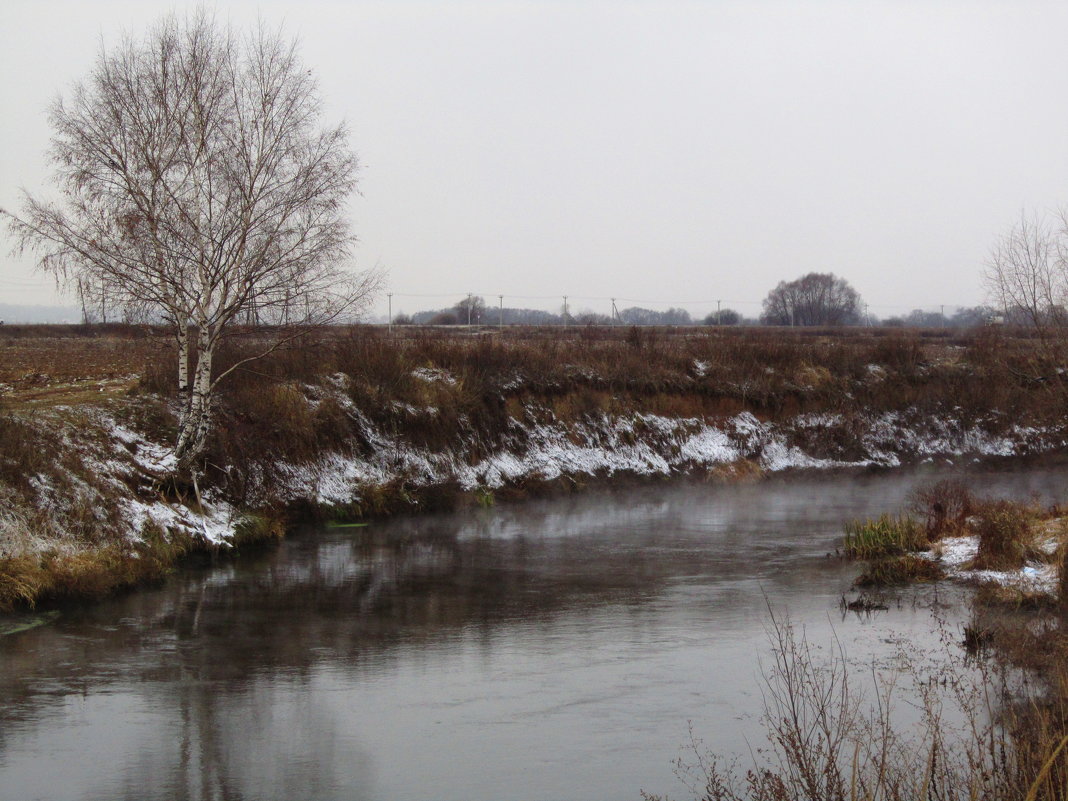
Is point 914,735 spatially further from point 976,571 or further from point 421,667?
point 976,571

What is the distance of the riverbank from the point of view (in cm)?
1939

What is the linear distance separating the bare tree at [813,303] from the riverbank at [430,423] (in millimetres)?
40666

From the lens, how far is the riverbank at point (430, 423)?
19.4 metres

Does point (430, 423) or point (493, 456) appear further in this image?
point (493, 456)

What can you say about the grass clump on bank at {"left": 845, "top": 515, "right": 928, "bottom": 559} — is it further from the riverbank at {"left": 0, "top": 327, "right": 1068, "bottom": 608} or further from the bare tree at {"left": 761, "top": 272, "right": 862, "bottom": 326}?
the bare tree at {"left": 761, "top": 272, "right": 862, "bottom": 326}

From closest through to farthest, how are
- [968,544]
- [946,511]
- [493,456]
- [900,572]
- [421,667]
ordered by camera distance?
[421,667] → [900,572] → [968,544] → [946,511] → [493,456]

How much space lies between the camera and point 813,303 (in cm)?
9469

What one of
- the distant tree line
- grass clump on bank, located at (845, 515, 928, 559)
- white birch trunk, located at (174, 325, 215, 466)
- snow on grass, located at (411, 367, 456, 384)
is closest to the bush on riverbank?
grass clump on bank, located at (845, 515, 928, 559)

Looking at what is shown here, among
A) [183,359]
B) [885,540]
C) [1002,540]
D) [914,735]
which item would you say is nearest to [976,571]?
[1002,540]

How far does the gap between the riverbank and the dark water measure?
175cm

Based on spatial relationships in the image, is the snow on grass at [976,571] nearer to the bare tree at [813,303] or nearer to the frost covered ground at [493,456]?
the frost covered ground at [493,456]

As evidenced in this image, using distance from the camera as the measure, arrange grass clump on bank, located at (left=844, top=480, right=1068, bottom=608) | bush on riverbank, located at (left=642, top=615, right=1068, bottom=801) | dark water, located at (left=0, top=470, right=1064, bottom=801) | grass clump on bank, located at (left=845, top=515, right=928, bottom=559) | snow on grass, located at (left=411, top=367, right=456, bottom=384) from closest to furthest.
Answer: bush on riverbank, located at (left=642, top=615, right=1068, bottom=801), dark water, located at (left=0, top=470, right=1064, bottom=801), grass clump on bank, located at (left=844, top=480, right=1068, bottom=608), grass clump on bank, located at (left=845, top=515, right=928, bottom=559), snow on grass, located at (left=411, top=367, right=456, bottom=384)

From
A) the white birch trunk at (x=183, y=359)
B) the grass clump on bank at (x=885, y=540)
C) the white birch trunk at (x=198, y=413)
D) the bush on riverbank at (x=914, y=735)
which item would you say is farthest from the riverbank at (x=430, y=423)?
the bush on riverbank at (x=914, y=735)

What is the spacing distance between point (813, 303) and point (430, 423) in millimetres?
71120
